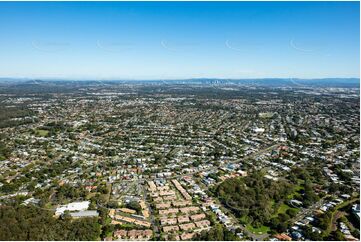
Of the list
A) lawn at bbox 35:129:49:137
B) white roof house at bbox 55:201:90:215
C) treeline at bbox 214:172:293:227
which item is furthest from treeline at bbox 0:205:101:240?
lawn at bbox 35:129:49:137

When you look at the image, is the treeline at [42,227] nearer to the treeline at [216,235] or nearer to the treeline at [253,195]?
the treeline at [216,235]

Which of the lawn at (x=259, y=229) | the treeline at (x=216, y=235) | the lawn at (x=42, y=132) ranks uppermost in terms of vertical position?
the lawn at (x=42, y=132)

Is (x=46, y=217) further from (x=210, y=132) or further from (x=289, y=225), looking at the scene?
(x=210, y=132)

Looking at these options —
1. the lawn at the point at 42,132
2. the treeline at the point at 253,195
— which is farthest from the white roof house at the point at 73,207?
the lawn at the point at 42,132

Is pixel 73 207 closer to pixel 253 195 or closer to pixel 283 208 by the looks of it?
pixel 253 195

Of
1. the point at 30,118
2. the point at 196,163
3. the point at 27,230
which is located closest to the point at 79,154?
the point at 196,163

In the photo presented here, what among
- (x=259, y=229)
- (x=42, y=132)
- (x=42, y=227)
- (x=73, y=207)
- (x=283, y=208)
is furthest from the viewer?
(x=42, y=132)

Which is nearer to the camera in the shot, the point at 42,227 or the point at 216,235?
the point at 216,235

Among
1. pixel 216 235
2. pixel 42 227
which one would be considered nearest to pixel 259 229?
pixel 216 235

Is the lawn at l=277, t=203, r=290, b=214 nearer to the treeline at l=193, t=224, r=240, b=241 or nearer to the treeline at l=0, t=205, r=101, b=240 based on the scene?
the treeline at l=193, t=224, r=240, b=241
